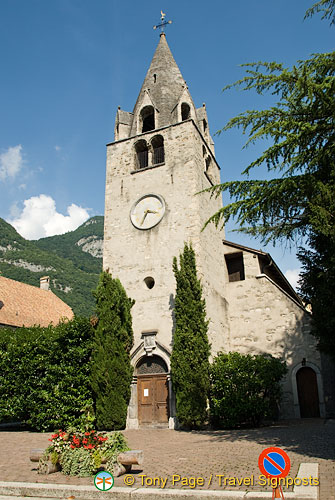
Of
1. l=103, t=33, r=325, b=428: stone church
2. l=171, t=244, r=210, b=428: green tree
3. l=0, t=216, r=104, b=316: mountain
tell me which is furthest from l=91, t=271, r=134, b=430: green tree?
l=0, t=216, r=104, b=316: mountain

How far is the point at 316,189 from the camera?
30.7 feet

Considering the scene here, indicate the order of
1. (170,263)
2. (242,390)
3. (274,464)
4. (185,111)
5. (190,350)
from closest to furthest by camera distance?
(274,464), (242,390), (190,350), (170,263), (185,111)

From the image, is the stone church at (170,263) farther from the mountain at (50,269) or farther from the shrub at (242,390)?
the mountain at (50,269)

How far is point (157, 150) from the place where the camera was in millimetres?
20531

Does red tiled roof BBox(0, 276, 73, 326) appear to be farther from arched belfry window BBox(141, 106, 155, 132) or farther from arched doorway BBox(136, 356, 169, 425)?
arched belfry window BBox(141, 106, 155, 132)

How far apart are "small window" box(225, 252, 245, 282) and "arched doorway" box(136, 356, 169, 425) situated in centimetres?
666

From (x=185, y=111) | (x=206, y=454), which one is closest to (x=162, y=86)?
(x=185, y=111)

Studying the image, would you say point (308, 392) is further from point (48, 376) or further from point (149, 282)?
point (48, 376)

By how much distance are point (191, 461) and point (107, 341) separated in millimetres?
7851

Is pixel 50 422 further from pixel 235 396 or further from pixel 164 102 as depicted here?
pixel 164 102

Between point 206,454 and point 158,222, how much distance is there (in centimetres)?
1116

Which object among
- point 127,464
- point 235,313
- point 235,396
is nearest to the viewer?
point 127,464

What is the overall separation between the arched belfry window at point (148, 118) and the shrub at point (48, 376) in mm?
12297

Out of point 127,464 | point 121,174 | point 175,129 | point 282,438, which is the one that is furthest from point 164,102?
point 127,464
